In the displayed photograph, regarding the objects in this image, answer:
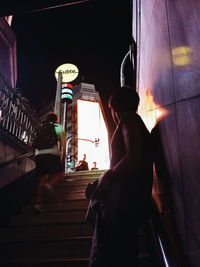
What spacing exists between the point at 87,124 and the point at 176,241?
64.6 ft

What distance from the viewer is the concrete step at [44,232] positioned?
3.16 meters

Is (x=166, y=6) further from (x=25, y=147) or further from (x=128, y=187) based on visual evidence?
(x=25, y=147)

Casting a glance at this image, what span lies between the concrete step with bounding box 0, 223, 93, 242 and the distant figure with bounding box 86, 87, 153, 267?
186 centimetres

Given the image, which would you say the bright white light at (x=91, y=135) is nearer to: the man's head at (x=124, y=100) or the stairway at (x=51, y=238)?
the stairway at (x=51, y=238)

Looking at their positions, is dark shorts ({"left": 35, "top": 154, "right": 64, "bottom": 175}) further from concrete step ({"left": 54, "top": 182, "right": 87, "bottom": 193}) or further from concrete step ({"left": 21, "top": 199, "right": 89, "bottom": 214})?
concrete step ({"left": 54, "top": 182, "right": 87, "bottom": 193})

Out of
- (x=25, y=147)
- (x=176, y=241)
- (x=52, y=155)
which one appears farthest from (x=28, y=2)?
(x=25, y=147)

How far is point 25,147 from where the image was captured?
5.78m

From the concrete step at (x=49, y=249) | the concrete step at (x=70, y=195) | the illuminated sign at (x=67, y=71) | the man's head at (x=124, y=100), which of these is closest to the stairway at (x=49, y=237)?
the concrete step at (x=49, y=249)

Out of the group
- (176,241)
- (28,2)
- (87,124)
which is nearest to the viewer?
(176,241)

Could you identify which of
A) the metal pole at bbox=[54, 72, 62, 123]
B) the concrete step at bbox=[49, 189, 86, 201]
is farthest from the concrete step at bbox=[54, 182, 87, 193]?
the metal pole at bbox=[54, 72, 62, 123]

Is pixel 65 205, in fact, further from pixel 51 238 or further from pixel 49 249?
pixel 49 249

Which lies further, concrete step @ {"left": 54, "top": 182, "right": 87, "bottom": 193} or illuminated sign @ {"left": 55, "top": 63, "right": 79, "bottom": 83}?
illuminated sign @ {"left": 55, "top": 63, "right": 79, "bottom": 83}

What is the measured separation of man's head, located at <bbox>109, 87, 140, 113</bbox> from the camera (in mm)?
1767

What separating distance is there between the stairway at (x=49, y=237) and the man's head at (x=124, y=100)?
1.84m
